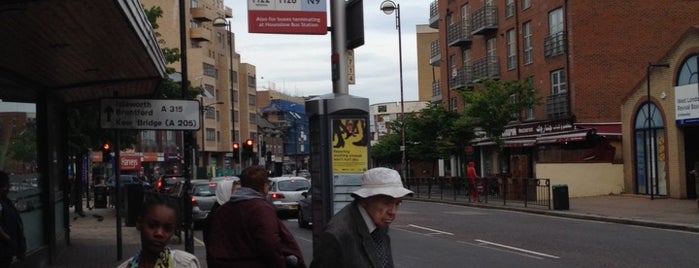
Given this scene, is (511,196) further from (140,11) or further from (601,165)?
(140,11)

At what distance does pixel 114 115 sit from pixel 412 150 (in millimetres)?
36874

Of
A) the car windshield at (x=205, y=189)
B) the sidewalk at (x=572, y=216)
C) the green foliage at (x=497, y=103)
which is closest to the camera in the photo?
the sidewalk at (x=572, y=216)

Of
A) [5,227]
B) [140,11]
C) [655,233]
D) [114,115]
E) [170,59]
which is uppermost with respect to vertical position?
[170,59]

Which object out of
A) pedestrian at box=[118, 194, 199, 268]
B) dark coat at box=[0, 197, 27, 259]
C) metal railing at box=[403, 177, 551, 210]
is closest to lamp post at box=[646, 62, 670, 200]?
metal railing at box=[403, 177, 551, 210]

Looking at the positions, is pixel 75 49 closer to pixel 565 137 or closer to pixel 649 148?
pixel 649 148

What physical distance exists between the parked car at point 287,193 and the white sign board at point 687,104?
13502 millimetres

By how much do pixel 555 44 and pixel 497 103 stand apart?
15.7ft

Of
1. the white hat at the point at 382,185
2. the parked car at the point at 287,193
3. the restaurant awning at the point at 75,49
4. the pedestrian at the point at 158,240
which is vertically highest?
the restaurant awning at the point at 75,49

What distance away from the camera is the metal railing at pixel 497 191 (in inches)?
1142

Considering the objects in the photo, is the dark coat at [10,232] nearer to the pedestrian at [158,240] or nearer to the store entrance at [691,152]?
the pedestrian at [158,240]

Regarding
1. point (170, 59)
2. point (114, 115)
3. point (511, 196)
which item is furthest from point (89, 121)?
point (511, 196)

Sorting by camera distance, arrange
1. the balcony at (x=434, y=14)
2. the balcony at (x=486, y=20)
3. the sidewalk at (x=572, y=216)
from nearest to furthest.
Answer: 1. the sidewalk at (x=572, y=216)
2. the balcony at (x=486, y=20)
3. the balcony at (x=434, y=14)

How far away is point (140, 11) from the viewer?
8.34 m

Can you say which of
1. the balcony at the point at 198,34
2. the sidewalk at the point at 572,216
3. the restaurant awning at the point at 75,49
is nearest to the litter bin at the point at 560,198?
the sidewalk at the point at 572,216
